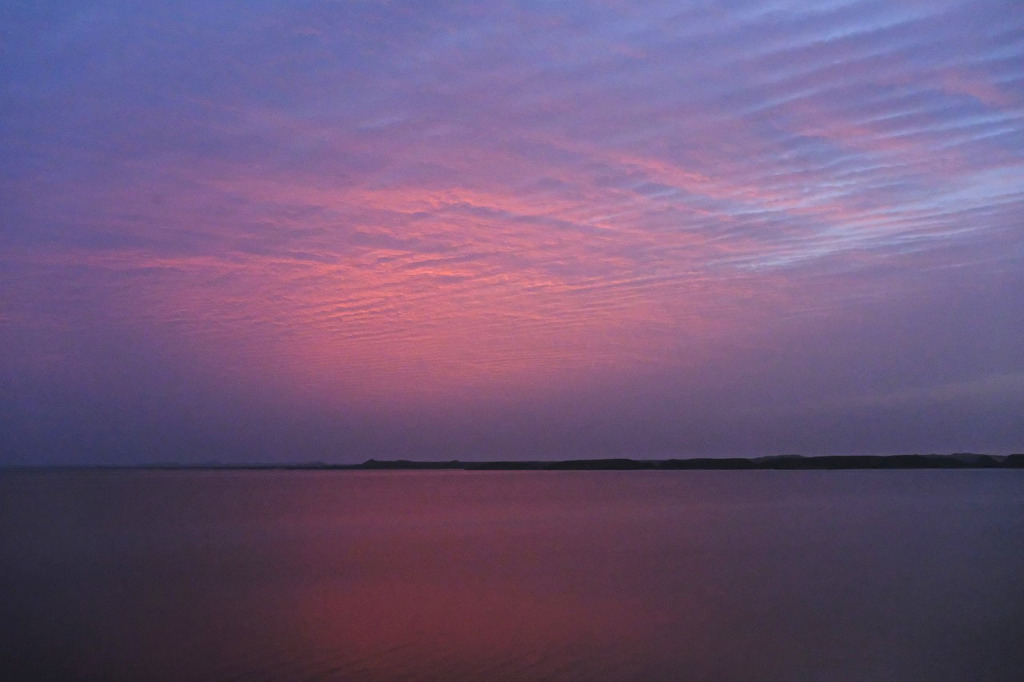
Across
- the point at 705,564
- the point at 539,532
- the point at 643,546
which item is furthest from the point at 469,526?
the point at 705,564

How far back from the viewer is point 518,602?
529 inches

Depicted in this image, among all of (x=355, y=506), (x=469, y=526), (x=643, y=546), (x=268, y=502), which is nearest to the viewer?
(x=643, y=546)

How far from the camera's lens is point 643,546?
21.7 m

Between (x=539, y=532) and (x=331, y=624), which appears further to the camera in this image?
(x=539, y=532)

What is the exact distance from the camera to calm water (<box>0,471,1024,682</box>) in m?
9.41

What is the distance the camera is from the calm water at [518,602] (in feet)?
30.9

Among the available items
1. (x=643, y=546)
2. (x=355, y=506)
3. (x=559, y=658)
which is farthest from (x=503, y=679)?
(x=355, y=506)

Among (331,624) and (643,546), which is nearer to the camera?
(331,624)

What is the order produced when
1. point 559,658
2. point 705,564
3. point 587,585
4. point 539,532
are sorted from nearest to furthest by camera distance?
point 559,658 → point 587,585 → point 705,564 → point 539,532

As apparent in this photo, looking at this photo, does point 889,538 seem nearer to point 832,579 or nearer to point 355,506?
point 832,579

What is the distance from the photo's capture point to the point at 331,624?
1159cm

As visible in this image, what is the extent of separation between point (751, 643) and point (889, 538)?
1426cm

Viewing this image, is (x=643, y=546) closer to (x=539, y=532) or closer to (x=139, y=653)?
(x=539, y=532)

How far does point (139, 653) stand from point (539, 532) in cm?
1698
